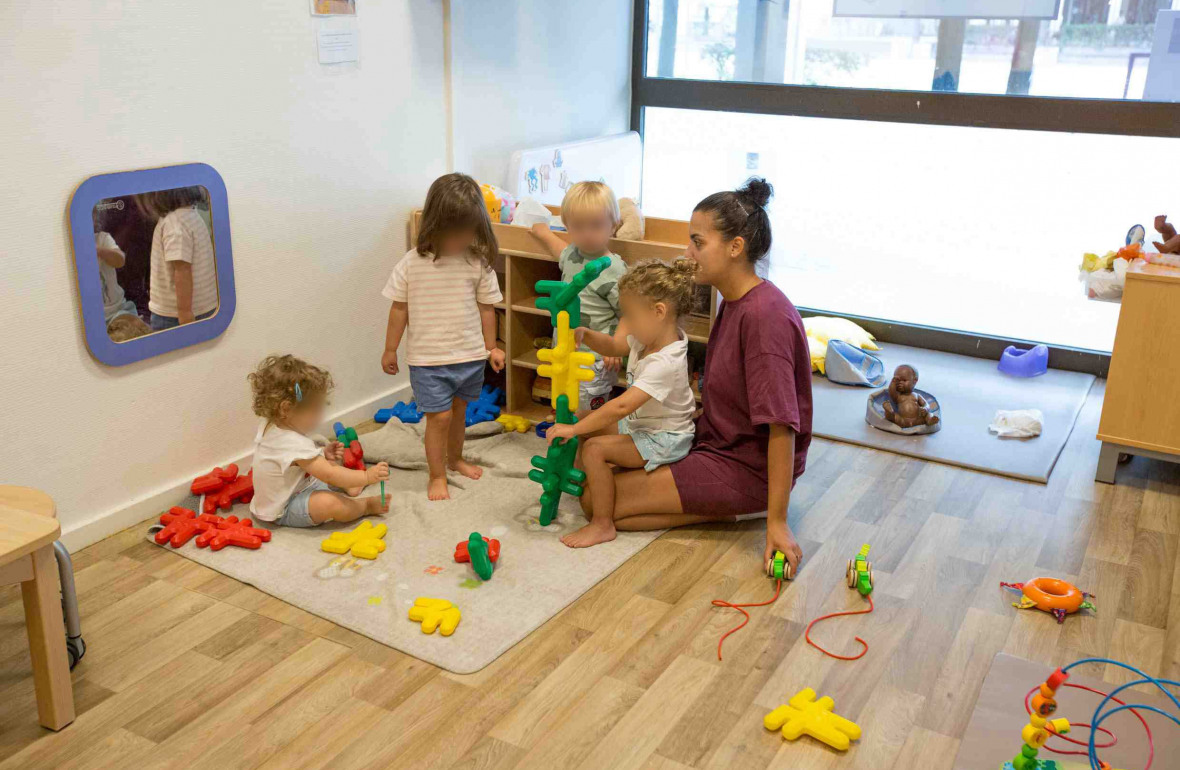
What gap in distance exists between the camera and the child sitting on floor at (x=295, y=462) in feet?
8.70

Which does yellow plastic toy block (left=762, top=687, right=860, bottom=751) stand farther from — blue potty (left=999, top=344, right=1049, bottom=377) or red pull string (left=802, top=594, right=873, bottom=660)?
blue potty (left=999, top=344, right=1049, bottom=377)

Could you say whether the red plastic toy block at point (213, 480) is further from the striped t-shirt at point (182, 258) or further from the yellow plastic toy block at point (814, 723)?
the yellow plastic toy block at point (814, 723)

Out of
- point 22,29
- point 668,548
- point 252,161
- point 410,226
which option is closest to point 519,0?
point 410,226

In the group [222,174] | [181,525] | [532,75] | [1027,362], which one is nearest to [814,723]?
[181,525]

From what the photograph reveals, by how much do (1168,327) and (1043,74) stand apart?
1.44m

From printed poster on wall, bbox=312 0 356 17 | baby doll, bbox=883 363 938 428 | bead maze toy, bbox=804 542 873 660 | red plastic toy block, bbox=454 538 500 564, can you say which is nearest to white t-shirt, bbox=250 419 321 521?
red plastic toy block, bbox=454 538 500 564

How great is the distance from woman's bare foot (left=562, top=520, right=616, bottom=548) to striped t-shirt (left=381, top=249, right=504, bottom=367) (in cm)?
64

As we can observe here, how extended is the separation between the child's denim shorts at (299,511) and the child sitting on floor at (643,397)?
26.3 inches

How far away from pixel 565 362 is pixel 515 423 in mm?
873

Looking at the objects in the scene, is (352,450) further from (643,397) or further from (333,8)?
(333,8)

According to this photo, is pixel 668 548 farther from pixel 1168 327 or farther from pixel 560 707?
pixel 1168 327

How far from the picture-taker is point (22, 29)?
2307 mm

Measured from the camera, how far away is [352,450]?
9.98ft

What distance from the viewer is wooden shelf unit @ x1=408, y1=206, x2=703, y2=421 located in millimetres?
3357
